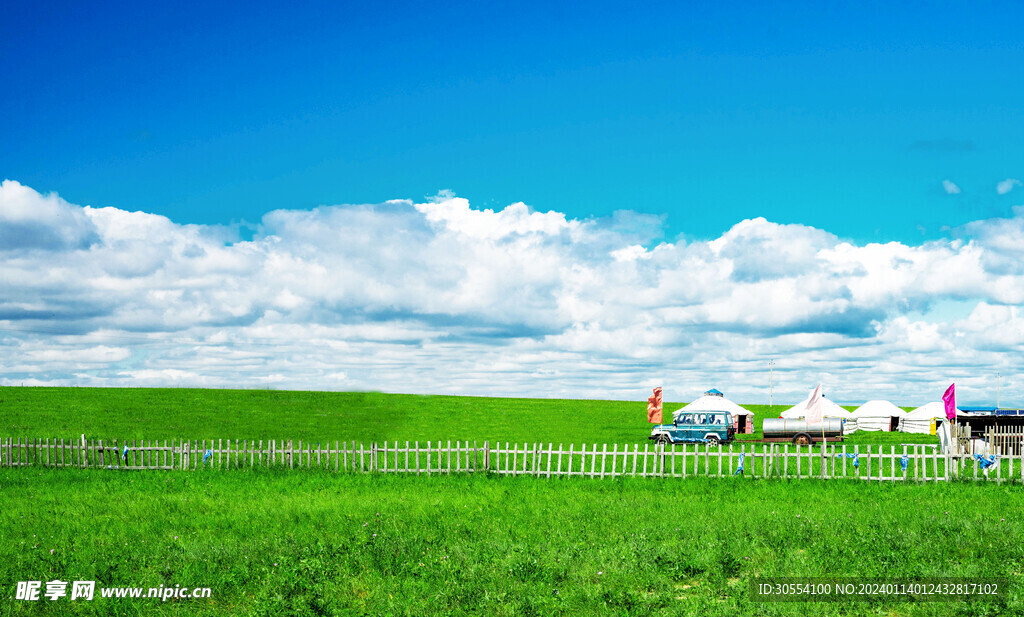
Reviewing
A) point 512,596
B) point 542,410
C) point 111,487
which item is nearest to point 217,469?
point 111,487

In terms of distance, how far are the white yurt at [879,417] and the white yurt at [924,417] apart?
126 cm

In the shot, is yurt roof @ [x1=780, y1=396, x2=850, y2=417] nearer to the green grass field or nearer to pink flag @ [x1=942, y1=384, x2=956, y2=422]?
pink flag @ [x1=942, y1=384, x2=956, y2=422]

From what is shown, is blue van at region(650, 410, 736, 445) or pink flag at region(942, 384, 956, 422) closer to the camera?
pink flag at region(942, 384, 956, 422)

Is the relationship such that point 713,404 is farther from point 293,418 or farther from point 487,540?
point 487,540

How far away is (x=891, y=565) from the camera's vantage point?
27.5 ft

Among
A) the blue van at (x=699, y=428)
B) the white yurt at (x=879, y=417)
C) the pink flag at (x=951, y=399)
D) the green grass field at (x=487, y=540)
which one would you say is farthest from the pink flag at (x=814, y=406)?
the white yurt at (x=879, y=417)

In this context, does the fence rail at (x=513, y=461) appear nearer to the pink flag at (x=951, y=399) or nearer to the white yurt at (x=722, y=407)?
the pink flag at (x=951, y=399)

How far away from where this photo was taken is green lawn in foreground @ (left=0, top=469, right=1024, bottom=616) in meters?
7.37

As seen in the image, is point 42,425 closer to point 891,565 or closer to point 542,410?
point 542,410

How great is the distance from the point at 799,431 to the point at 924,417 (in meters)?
13.3

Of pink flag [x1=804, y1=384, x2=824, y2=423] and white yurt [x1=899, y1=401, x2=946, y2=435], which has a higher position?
pink flag [x1=804, y1=384, x2=824, y2=423]

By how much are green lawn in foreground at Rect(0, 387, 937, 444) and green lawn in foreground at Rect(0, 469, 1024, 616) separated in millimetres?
26853

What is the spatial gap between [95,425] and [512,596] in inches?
1720

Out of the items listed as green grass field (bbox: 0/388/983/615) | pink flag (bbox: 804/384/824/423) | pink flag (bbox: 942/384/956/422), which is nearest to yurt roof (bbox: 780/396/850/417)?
pink flag (bbox: 804/384/824/423)
